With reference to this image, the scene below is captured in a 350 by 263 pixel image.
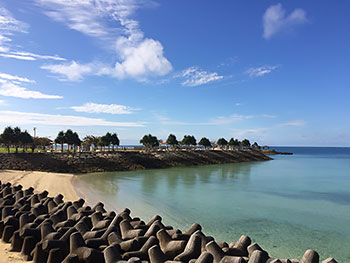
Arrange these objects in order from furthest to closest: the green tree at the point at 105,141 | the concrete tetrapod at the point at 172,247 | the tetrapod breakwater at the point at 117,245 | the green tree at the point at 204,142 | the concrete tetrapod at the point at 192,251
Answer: the green tree at the point at 204,142 → the green tree at the point at 105,141 → the concrete tetrapod at the point at 172,247 → the concrete tetrapod at the point at 192,251 → the tetrapod breakwater at the point at 117,245

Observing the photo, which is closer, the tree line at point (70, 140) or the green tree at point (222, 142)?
the tree line at point (70, 140)

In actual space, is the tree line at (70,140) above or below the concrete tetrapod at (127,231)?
above

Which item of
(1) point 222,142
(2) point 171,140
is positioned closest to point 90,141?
(2) point 171,140

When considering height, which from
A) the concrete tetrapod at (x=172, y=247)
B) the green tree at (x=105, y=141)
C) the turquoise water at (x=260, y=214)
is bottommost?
the turquoise water at (x=260, y=214)

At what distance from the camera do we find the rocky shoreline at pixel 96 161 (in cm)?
3712

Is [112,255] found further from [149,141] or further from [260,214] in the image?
[149,141]

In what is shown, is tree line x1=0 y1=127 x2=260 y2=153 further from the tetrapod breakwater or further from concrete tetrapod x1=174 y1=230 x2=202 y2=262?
concrete tetrapod x1=174 y1=230 x2=202 y2=262

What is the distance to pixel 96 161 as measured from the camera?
1703 inches

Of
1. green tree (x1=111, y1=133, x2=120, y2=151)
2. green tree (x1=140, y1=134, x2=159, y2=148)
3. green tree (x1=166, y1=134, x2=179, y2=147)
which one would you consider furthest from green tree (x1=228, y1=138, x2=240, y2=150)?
green tree (x1=111, y1=133, x2=120, y2=151)

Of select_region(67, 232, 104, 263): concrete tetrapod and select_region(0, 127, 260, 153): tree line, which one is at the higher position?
select_region(0, 127, 260, 153): tree line

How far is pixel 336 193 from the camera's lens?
2623 cm

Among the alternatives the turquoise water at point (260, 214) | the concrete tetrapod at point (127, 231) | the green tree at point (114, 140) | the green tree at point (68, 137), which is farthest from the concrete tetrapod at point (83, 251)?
the green tree at point (114, 140)

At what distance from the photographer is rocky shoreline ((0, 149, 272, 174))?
122 ft

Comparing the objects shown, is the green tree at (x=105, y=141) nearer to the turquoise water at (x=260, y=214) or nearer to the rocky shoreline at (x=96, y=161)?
the rocky shoreline at (x=96, y=161)
